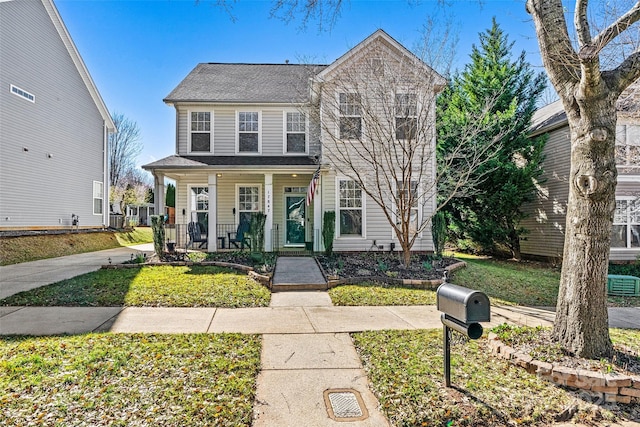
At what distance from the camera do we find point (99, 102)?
1777cm

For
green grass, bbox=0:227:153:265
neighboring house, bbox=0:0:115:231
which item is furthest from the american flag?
neighboring house, bbox=0:0:115:231

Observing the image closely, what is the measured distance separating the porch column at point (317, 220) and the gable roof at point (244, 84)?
3944mm

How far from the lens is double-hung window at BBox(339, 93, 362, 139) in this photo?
9.66 m

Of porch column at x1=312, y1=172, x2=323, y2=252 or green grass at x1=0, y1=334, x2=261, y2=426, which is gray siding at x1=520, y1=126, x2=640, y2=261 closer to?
porch column at x1=312, y1=172, x2=323, y2=252

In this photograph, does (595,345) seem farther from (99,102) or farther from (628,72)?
(99,102)

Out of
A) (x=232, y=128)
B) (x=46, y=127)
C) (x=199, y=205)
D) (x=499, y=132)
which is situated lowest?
(x=199, y=205)

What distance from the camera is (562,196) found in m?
13.1

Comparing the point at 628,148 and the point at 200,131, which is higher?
the point at 200,131

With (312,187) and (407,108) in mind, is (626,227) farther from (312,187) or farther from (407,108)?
(312,187)

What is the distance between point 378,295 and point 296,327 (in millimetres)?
2551

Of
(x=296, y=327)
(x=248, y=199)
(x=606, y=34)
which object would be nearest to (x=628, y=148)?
(x=606, y=34)

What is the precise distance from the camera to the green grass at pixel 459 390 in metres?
2.87

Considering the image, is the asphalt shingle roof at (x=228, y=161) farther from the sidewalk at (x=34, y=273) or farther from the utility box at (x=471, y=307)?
the utility box at (x=471, y=307)

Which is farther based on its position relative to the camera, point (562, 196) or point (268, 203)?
point (562, 196)
